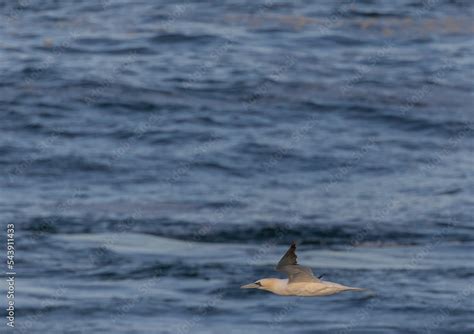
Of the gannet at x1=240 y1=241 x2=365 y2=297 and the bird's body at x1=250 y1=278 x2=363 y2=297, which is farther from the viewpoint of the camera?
the bird's body at x1=250 y1=278 x2=363 y2=297

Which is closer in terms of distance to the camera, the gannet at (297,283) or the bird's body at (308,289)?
the gannet at (297,283)

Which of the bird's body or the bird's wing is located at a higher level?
the bird's wing

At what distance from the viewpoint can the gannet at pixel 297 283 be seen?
14609 mm

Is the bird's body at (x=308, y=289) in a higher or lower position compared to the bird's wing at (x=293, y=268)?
lower

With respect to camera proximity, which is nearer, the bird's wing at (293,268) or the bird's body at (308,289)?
the bird's wing at (293,268)

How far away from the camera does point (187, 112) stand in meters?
33.5

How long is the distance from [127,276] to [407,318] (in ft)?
15.2

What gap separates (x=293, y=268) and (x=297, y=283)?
0.87 metres

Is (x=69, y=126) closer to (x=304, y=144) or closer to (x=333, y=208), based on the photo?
(x=304, y=144)

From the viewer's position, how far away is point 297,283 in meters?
15.5

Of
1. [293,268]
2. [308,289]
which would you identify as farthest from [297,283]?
[293,268]

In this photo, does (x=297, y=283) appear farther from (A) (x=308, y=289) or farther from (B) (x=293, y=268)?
(B) (x=293, y=268)

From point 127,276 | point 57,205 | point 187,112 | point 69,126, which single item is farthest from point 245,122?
point 127,276

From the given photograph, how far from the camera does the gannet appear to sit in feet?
47.9
